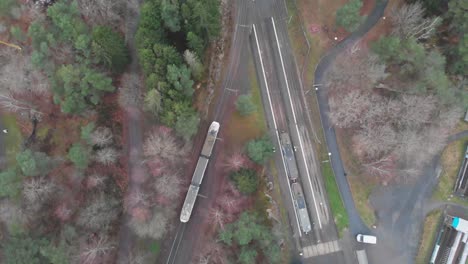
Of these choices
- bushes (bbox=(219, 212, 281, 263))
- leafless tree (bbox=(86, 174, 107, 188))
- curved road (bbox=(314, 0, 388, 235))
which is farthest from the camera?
curved road (bbox=(314, 0, 388, 235))

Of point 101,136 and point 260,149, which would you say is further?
point 101,136

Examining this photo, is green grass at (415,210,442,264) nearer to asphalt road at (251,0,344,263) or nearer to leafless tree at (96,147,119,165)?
asphalt road at (251,0,344,263)

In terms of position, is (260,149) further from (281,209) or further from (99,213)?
(99,213)

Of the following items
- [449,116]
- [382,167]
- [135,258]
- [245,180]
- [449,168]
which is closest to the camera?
[245,180]

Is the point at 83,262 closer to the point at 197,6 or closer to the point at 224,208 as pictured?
the point at 224,208

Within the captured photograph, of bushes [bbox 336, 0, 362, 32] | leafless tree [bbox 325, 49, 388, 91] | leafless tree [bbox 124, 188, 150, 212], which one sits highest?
bushes [bbox 336, 0, 362, 32]

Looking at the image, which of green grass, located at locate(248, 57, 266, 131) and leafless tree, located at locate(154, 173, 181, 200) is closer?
leafless tree, located at locate(154, 173, 181, 200)

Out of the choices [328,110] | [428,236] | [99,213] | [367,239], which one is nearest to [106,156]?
[99,213]

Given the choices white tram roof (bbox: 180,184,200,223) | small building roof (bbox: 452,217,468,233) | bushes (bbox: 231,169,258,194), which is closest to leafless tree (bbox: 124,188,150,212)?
white tram roof (bbox: 180,184,200,223)
